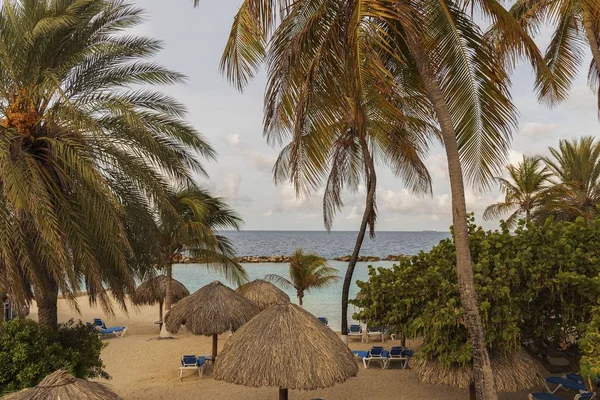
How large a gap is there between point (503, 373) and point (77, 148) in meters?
7.96

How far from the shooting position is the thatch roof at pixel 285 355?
25.3ft

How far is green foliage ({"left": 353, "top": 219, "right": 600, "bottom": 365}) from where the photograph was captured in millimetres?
7527

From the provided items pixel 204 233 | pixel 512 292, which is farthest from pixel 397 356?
pixel 204 233

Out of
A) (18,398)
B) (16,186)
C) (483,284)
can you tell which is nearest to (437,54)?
(483,284)

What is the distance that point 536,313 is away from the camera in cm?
830

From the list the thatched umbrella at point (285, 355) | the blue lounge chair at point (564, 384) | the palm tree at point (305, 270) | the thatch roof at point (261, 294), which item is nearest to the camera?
the thatched umbrella at point (285, 355)

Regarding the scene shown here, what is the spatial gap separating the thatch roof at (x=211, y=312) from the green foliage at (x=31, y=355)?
15.3 feet

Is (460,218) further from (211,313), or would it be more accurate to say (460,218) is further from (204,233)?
(204,233)

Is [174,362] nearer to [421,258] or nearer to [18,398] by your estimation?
[421,258]

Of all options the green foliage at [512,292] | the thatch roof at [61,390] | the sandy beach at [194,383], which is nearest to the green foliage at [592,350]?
the green foliage at [512,292]

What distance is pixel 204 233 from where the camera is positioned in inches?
578

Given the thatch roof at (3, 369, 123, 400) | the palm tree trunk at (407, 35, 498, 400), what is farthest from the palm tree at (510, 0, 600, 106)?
the thatch roof at (3, 369, 123, 400)

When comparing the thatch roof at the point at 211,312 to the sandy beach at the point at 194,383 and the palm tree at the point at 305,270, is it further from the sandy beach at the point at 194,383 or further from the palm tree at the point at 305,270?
the palm tree at the point at 305,270

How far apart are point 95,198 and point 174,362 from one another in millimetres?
7611
